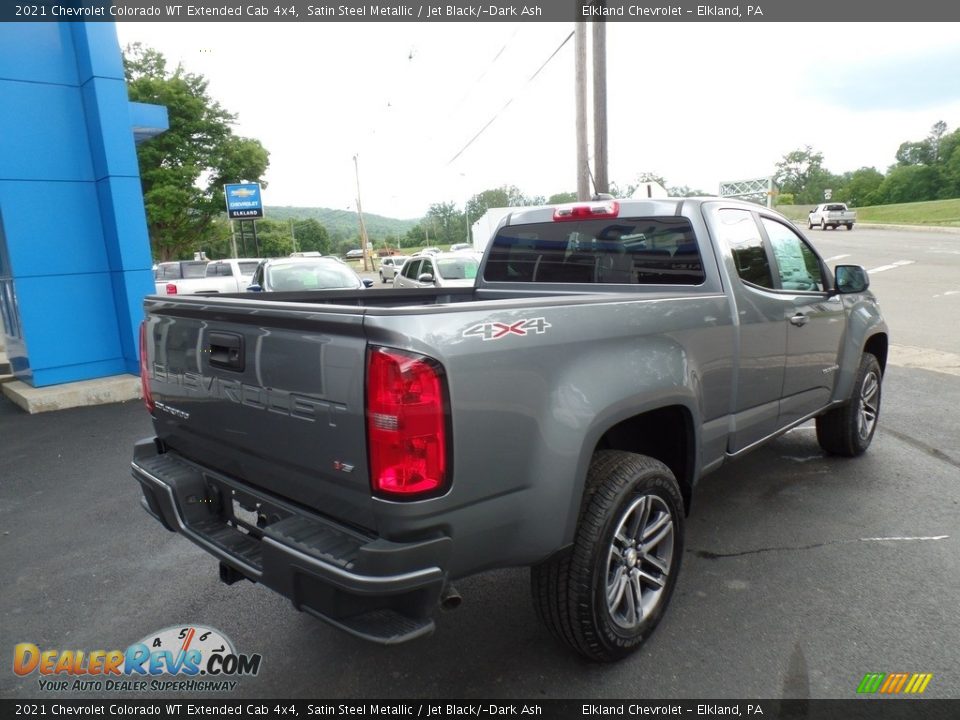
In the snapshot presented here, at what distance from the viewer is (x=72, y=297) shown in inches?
316

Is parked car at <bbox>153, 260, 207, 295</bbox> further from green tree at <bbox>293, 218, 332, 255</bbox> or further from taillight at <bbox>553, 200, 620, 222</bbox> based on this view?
green tree at <bbox>293, 218, 332, 255</bbox>

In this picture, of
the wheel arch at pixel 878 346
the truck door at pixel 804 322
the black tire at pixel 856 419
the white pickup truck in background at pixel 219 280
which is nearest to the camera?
the truck door at pixel 804 322

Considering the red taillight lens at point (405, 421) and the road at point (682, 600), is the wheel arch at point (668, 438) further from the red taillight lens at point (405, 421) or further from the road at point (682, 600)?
the red taillight lens at point (405, 421)

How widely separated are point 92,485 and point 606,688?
436 centimetres

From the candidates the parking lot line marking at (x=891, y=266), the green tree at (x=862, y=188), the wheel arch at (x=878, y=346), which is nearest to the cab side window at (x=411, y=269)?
the wheel arch at (x=878, y=346)

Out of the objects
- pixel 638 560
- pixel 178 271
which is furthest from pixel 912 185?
pixel 638 560

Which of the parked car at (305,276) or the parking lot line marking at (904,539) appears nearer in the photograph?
the parking lot line marking at (904,539)

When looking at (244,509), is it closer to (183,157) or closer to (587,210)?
(587,210)

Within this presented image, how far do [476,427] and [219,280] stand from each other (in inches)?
659

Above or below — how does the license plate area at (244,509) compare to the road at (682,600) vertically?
above

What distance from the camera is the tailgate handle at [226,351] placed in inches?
94.0

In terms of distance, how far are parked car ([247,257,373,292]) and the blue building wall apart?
10.5 ft

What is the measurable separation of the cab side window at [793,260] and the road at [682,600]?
55.6 inches

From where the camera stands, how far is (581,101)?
425 inches
